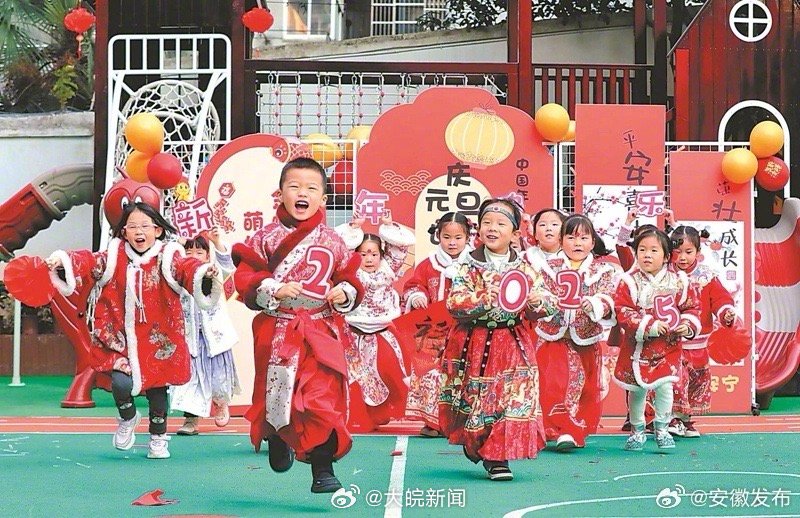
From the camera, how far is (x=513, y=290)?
7.11 meters

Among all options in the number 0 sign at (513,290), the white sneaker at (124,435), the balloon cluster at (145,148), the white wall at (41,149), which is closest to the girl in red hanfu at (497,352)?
the number 0 sign at (513,290)

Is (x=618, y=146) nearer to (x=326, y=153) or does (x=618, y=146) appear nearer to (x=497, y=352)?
(x=326, y=153)

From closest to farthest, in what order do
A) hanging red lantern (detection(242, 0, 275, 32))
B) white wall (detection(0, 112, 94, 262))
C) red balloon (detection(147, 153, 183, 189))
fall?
red balloon (detection(147, 153, 183, 189))
hanging red lantern (detection(242, 0, 275, 32))
white wall (detection(0, 112, 94, 262))

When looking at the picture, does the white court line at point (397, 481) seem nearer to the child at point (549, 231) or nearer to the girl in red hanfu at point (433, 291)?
the girl in red hanfu at point (433, 291)

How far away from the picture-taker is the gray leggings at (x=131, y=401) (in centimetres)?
785

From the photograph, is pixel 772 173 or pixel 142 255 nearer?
pixel 142 255

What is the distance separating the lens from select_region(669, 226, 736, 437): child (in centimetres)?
934

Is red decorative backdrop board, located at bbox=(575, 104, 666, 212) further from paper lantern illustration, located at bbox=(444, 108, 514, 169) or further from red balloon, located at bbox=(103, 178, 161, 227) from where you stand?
red balloon, located at bbox=(103, 178, 161, 227)

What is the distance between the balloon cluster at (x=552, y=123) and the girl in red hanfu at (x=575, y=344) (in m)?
1.85

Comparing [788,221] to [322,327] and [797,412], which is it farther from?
[322,327]

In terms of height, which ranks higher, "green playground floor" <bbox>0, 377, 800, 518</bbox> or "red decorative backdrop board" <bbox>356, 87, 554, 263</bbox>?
"red decorative backdrop board" <bbox>356, 87, 554, 263</bbox>

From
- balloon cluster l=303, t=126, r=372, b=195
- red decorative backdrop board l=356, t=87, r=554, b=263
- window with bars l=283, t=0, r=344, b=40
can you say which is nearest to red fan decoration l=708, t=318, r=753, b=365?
red decorative backdrop board l=356, t=87, r=554, b=263

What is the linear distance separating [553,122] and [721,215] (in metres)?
1.60

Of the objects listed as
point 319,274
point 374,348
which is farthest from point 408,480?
point 374,348
